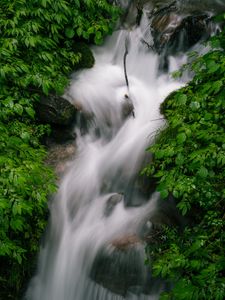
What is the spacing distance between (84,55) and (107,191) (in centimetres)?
264

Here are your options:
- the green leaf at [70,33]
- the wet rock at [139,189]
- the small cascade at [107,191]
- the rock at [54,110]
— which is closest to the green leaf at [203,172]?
the small cascade at [107,191]

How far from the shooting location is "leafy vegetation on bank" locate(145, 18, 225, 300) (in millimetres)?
2977

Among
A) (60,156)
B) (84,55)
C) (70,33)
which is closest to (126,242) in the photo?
(60,156)

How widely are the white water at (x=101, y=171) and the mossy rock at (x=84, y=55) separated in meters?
0.12

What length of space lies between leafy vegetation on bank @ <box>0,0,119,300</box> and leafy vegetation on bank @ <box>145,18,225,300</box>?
1224 mm

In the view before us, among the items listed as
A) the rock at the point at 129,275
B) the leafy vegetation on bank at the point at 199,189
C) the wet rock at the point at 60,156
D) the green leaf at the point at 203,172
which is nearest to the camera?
the leafy vegetation on bank at the point at 199,189

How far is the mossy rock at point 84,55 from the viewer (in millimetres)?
6797

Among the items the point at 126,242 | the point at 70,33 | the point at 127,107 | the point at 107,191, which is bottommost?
the point at 126,242

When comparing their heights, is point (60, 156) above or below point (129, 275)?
above

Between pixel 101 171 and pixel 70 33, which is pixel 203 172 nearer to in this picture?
pixel 101 171

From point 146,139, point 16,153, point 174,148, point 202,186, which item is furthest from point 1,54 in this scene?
point 202,186

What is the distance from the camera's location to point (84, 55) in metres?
6.88

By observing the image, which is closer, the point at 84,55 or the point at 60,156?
the point at 60,156

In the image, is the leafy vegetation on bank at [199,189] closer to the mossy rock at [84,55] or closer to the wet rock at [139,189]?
the wet rock at [139,189]
